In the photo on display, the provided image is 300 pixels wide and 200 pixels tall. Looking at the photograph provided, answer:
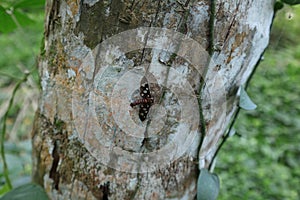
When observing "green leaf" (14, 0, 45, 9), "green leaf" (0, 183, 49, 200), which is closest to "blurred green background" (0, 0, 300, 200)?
"green leaf" (0, 183, 49, 200)

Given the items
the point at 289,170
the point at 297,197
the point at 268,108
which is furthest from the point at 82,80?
the point at 268,108

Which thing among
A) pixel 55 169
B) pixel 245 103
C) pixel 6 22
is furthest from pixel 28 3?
pixel 245 103

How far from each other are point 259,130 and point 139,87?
1.61m

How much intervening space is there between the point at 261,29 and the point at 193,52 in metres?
0.14

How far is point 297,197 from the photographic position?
62.8 inches

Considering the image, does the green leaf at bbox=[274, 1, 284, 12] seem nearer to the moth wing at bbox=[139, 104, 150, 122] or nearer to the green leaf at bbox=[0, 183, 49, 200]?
the moth wing at bbox=[139, 104, 150, 122]

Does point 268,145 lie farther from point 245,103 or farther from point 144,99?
point 144,99

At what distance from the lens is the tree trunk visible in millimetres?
509

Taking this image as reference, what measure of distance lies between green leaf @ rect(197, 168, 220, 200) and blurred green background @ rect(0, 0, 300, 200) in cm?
61

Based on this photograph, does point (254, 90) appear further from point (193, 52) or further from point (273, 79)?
point (193, 52)

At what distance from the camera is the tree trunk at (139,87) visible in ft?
1.67

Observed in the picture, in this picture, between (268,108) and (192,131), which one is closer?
(192,131)

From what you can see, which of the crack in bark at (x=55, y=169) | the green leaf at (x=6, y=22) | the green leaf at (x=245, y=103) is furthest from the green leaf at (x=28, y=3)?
the green leaf at (x=245, y=103)

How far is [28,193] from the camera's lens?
0.68m
